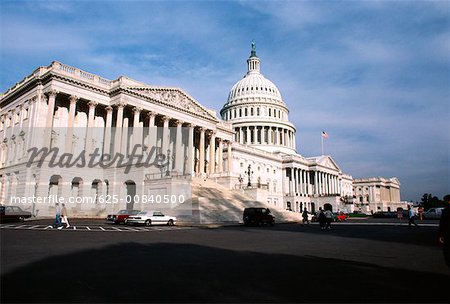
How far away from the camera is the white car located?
31.9 m

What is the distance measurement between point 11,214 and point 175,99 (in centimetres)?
3117

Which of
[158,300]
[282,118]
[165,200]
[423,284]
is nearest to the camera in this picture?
[158,300]

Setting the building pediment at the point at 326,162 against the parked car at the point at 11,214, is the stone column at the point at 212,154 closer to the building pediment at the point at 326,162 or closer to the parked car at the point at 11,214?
the parked car at the point at 11,214

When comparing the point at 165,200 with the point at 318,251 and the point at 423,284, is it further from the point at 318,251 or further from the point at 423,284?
the point at 423,284

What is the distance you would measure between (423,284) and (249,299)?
4.30 m

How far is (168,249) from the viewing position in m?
14.1

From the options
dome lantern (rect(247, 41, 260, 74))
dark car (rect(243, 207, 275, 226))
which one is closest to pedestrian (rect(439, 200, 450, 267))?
dark car (rect(243, 207, 275, 226))

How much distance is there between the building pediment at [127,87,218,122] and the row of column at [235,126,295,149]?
50855 millimetres

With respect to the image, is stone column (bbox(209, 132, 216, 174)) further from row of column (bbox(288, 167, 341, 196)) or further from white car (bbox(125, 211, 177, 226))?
row of column (bbox(288, 167, 341, 196))

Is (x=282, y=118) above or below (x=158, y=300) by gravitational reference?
above

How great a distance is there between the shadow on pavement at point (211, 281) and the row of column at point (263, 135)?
10399 centimetres

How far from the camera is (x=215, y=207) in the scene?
41.4 m

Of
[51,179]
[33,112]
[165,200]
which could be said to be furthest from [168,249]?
[33,112]

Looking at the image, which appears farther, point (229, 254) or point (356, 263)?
point (229, 254)
